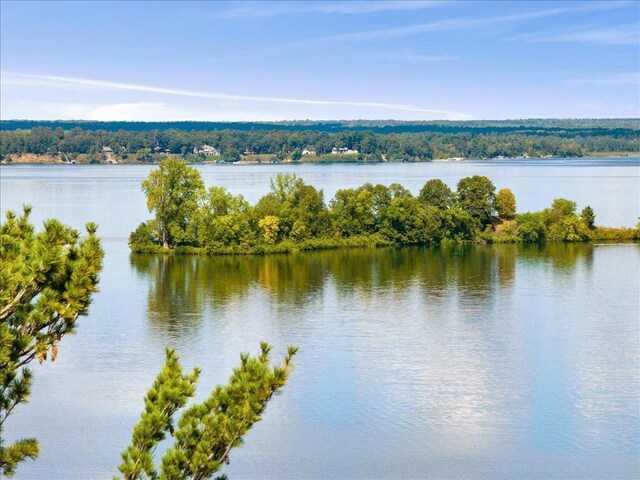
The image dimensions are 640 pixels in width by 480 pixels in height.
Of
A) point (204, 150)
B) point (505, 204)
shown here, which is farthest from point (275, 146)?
point (505, 204)

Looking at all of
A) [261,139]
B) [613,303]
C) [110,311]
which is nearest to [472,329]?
[613,303]

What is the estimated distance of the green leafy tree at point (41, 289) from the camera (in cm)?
694

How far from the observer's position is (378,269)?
30.1m

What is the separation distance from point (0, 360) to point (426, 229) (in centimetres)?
3029

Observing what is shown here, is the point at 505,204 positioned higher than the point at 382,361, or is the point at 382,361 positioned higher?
the point at 505,204

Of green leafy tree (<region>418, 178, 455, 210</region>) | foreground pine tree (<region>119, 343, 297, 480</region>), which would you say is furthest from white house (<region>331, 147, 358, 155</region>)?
foreground pine tree (<region>119, 343, 297, 480</region>)

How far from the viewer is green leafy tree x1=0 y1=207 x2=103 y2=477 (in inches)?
273

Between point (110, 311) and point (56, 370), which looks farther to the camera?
point (110, 311)

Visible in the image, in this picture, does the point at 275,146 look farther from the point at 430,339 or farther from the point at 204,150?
the point at 430,339

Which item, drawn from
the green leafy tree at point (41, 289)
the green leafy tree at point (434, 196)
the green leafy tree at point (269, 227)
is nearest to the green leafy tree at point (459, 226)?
the green leafy tree at point (434, 196)

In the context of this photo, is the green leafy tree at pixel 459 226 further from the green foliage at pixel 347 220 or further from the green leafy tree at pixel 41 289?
the green leafy tree at pixel 41 289

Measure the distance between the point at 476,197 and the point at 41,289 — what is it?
103ft

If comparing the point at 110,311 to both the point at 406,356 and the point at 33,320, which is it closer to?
the point at 406,356

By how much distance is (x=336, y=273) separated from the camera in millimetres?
29266
